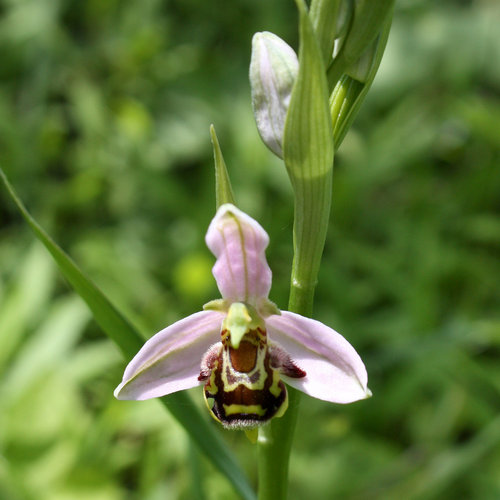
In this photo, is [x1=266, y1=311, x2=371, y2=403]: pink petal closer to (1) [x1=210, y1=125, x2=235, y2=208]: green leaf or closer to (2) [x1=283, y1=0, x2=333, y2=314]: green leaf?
(2) [x1=283, y1=0, x2=333, y2=314]: green leaf

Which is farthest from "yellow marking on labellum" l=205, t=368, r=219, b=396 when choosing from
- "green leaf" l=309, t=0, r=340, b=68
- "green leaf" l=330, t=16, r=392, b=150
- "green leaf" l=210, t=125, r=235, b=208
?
"green leaf" l=309, t=0, r=340, b=68

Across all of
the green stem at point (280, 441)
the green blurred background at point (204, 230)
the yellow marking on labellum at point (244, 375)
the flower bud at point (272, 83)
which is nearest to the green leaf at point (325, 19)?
the flower bud at point (272, 83)

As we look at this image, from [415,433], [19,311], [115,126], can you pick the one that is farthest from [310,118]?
[115,126]

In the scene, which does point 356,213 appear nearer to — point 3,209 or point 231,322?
point 3,209

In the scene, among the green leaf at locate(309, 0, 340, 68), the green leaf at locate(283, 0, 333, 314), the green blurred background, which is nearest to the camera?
the green leaf at locate(283, 0, 333, 314)

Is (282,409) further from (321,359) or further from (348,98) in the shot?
(348,98)

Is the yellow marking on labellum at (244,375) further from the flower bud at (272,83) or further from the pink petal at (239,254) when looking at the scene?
the flower bud at (272,83)
